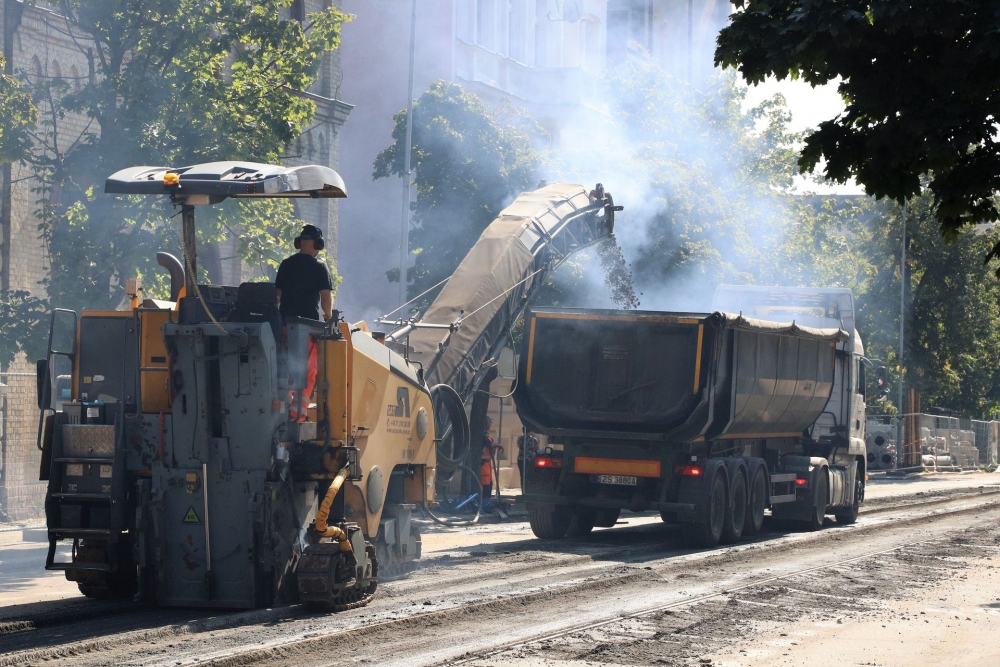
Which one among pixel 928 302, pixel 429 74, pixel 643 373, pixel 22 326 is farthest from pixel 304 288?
pixel 928 302

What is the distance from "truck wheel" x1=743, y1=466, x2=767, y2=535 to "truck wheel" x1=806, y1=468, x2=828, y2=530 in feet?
5.95

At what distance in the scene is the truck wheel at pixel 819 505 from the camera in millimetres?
21641

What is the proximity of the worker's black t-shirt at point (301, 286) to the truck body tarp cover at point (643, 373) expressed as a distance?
7264 millimetres

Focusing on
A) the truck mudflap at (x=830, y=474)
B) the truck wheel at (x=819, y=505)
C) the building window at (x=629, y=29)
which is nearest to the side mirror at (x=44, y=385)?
the truck mudflap at (x=830, y=474)

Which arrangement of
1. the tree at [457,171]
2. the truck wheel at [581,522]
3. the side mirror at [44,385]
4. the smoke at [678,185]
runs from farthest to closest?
the smoke at [678,185]
the tree at [457,171]
the truck wheel at [581,522]
the side mirror at [44,385]

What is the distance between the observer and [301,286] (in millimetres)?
11742

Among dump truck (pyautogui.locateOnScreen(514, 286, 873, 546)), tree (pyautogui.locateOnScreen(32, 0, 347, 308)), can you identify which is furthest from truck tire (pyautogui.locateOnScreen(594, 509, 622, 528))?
tree (pyautogui.locateOnScreen(32, 0, 347, 308))

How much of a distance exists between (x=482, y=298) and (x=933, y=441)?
3667cm

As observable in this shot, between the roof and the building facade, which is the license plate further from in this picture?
the building facade

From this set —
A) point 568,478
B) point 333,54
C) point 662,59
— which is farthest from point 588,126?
point 568,478

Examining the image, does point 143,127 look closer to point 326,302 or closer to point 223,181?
point 326,302

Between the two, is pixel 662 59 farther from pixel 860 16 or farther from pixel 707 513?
pixel 860 16

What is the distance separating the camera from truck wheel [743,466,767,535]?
19.6 metres

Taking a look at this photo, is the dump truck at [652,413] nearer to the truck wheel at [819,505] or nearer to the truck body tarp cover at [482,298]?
the truck body tarp cover at [482,298]
